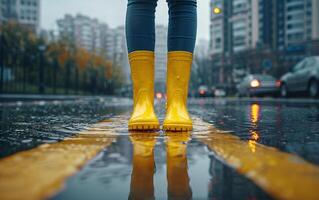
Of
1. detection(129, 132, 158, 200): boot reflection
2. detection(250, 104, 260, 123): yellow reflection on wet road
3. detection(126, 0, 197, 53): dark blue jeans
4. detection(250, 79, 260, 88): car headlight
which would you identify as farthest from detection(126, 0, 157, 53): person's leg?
detection(250, 79, 260, 88): car headlight

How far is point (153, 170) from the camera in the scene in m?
1.15

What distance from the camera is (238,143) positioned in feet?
5.33

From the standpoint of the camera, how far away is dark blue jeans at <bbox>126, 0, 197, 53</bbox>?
242 centimetres

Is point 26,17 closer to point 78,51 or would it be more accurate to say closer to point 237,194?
point 78,51

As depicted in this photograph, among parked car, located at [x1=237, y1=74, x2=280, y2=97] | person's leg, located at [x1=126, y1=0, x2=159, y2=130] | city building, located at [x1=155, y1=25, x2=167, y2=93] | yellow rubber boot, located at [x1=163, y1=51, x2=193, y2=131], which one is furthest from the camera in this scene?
parked car, located at [x1=237, y1=74, x2=280, y2=97]

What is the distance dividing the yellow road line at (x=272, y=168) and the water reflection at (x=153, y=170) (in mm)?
147

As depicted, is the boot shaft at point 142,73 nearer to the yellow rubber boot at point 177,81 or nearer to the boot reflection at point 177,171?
the yellow rubber boot at point 177,81

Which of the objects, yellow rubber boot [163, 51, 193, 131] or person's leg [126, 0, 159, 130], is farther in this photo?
person's leg [126, 0, 159, 130]

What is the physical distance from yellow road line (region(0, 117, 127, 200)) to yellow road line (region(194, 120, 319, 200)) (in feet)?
1.60

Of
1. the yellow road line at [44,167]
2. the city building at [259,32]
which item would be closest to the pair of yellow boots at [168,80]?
the yellow road line at [44,167]

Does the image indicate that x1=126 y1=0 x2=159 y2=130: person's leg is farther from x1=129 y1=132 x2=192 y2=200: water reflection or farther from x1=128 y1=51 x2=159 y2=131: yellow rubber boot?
x1=129 y1=132 x2=192 y2=200: water reflection

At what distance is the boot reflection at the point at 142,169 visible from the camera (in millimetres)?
938

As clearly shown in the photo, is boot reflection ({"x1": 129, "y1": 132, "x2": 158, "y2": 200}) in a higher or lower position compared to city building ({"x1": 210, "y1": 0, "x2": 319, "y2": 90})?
lower

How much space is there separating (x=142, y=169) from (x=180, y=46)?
1.43m
